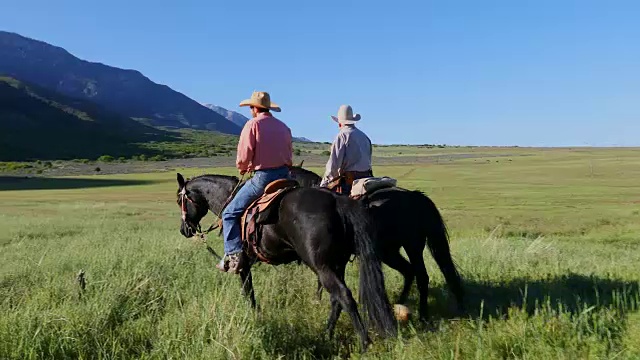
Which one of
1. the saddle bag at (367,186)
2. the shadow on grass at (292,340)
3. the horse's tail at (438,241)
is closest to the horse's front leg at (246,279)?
the shadow on grass at (292,340)

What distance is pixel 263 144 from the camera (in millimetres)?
6996

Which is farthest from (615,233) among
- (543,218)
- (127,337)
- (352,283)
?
(127,337)

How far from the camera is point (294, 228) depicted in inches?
244

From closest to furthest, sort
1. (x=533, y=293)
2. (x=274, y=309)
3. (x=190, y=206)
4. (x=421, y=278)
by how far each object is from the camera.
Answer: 1. (x=274, y=309)
2. (x=421, y=278)
3. (x=533, y=293)
4. (x=190, y=206)

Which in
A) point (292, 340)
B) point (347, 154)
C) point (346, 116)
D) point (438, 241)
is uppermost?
point (346, 116)

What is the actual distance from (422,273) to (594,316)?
2210mm

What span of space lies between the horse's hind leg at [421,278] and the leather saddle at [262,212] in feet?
5.98

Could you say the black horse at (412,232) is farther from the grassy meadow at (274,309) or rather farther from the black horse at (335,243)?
the black horse at (335,243)

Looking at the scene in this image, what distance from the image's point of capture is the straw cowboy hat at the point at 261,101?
7.16m

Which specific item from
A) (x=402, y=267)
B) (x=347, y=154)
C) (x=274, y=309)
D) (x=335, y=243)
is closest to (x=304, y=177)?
(x=347, y=154)

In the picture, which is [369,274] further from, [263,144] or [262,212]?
[263,144]

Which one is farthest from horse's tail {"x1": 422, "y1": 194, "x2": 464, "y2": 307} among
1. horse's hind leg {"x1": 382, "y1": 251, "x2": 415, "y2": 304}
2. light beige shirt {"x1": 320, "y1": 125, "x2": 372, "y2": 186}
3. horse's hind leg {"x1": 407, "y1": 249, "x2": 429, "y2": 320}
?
light beige shirt {"x1": 320, "y1": 125, "x2": 372, "y2": 186}

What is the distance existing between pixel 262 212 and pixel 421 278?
2.26 m

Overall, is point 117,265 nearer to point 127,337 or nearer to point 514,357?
point 127,337
